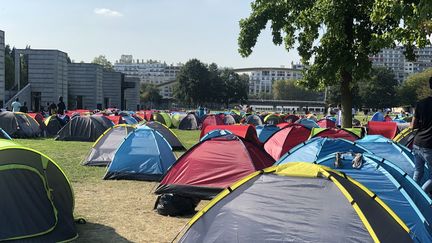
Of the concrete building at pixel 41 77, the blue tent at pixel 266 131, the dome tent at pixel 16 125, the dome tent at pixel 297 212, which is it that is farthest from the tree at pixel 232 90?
the dome tent at pixel 297 212

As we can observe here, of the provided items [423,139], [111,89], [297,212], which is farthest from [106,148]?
[111,89]

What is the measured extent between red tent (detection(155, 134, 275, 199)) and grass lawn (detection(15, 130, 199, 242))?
0.66m

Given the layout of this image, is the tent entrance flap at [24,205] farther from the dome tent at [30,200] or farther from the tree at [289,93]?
the tree at [289,93]

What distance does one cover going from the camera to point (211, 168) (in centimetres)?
857

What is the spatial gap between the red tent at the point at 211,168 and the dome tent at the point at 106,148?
4600 mm

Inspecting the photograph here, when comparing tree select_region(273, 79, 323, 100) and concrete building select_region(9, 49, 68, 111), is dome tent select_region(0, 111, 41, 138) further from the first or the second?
tree select_region(273, 79, 323, 100)

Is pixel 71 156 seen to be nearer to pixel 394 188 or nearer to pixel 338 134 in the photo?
pixel 338 134

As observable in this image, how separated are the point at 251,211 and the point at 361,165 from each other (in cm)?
230

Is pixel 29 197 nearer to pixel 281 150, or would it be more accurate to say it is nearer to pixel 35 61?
pixel 281 150

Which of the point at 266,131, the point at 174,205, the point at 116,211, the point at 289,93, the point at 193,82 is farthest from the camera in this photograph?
A: the point at 289,93

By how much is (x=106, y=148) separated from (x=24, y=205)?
7.10 meters

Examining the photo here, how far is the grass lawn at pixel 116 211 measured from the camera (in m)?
6.67

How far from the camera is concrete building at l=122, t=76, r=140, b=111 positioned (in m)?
75.1

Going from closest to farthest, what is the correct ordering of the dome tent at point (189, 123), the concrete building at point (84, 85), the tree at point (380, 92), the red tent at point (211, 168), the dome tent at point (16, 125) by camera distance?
1. the red tent at point (211, 168)
2. the dome tent at point (16, 125)
3. the dome tent at point (189, 123)
4. the concrete building at point (84, 85)
5. the tree at point (380, 92)
